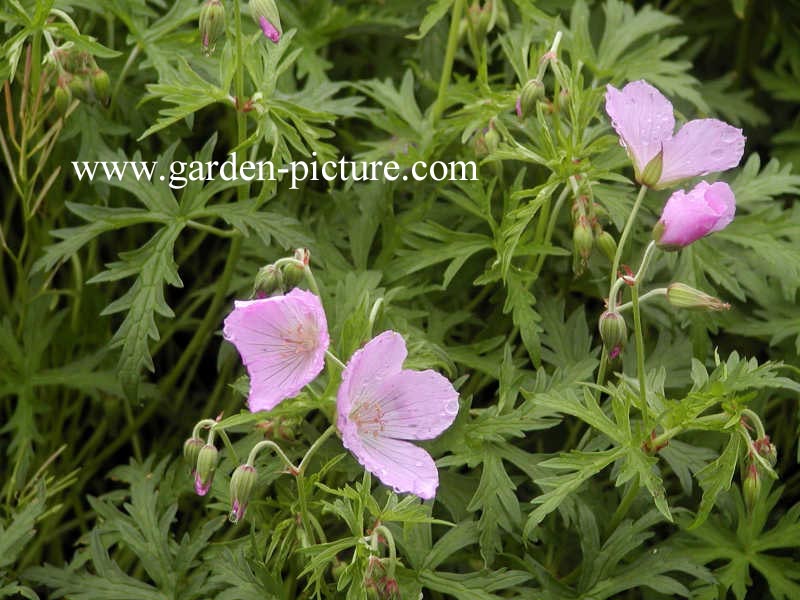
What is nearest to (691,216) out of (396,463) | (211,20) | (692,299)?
(692,299)

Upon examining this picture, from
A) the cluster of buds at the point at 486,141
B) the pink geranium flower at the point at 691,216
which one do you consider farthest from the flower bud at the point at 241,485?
the cluster of buds at the point at 486,141

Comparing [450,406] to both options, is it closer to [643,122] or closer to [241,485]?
A: [241,485]

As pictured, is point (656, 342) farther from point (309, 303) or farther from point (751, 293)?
point (309, 303)

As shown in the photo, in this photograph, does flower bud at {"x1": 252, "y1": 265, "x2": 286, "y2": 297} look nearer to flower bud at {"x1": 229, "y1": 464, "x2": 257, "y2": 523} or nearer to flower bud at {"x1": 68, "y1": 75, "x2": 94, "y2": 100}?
flower bud at {"x1": 229, "y1": 464, "x2": 257, "y2": 523}

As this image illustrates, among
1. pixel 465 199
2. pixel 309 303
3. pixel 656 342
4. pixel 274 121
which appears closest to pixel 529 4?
pixel 465 199

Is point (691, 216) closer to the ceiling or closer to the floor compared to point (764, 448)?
closer to the ceiling

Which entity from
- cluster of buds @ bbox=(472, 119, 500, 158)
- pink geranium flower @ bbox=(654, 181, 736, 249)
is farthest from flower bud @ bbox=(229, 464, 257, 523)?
cluster of buds @ bbox=(472, 119, 500, 158)
